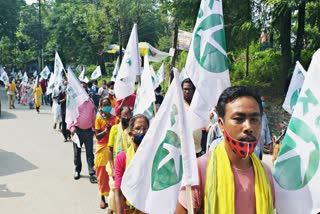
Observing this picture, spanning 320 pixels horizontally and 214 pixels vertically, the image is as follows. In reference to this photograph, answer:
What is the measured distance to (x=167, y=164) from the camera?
286 cm

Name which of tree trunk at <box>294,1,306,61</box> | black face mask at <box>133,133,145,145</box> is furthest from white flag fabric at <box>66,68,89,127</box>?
tree trunk at <box>294,1,306,61</box>

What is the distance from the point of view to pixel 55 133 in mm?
14891

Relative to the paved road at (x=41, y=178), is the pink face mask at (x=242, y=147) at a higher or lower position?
higher

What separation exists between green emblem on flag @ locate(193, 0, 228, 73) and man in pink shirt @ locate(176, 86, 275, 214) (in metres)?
1.58

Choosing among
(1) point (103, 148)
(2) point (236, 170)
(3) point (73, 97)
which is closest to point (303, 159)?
(2) point (236, 170)

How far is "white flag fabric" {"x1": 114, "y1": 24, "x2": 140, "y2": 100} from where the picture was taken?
7172 millimetres

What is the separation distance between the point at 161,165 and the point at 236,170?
0.65 m

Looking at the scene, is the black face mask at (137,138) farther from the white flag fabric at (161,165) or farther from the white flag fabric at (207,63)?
the white flag fabric at (161,165)

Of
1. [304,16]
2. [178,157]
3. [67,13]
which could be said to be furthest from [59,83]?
[67,13]

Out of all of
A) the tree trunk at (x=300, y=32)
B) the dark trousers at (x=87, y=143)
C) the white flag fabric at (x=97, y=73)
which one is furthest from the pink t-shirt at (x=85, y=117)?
the white flag fabric at (x=97, y=73)

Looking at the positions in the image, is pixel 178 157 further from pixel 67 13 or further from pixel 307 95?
pixel 67 13

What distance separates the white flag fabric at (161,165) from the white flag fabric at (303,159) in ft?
1.91

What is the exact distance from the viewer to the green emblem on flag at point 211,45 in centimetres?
402

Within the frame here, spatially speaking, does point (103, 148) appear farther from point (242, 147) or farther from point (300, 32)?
point (300, 32)
